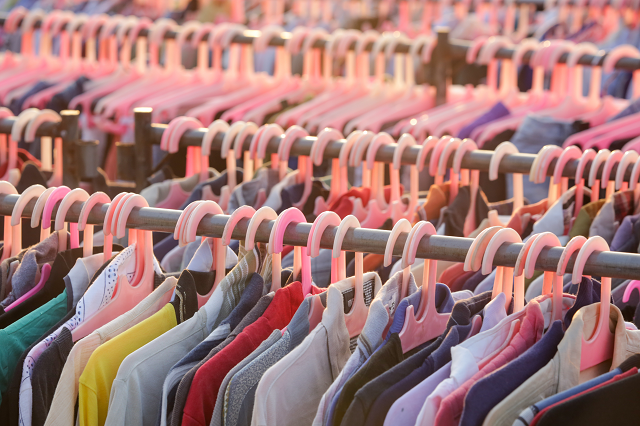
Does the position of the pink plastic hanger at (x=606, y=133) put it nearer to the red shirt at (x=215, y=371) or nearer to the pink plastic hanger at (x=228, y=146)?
the pink plastic hanger at (x=228, y=146)

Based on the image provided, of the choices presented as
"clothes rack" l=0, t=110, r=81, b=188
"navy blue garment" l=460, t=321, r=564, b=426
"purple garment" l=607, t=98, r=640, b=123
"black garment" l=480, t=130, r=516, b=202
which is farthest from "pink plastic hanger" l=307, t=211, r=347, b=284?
"purple garment" l=607, t=98, r=640, b=123

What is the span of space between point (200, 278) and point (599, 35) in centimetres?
328

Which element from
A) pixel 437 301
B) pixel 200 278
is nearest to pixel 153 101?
pixel 200 278

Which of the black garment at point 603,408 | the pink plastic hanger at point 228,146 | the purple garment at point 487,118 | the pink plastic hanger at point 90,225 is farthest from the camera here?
the purple garment at point 487,118

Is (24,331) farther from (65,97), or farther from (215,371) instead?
(65,97)

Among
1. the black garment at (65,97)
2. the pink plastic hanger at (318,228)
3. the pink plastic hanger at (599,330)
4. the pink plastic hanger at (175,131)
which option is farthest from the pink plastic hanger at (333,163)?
the black garment at (65,97)

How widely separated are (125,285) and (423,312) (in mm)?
471

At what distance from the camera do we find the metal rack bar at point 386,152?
1.54 metres

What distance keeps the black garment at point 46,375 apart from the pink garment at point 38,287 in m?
0.16

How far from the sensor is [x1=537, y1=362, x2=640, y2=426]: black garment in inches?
35.8

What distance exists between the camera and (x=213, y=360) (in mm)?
1066

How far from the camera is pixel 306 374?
3.55ft

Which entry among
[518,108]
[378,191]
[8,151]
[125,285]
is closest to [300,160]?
[378,191]

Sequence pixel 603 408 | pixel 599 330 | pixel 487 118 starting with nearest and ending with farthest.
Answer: pixel 603 408 < pixel 599 330 < pixel 487 118
